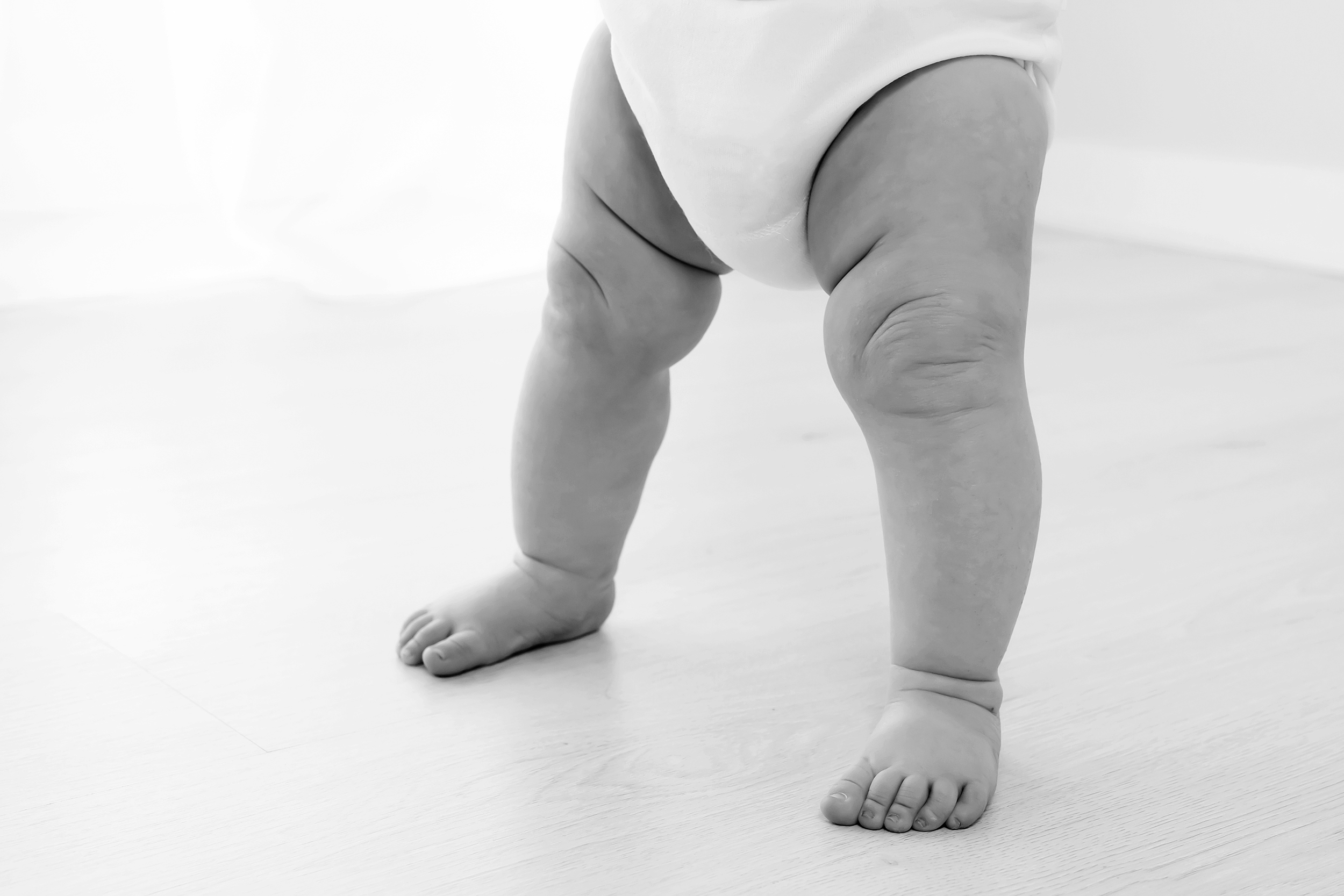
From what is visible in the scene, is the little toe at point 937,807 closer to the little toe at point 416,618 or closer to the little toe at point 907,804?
the little toe at point 907,804

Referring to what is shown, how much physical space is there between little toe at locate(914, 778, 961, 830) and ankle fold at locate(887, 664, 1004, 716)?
5 cm

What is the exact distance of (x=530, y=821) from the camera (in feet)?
2.04

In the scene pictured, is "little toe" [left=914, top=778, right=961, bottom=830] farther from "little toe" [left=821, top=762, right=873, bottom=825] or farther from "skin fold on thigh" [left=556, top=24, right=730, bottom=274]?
"skin fold on thigh" [left=556, top=24, right=730, bottom=274]

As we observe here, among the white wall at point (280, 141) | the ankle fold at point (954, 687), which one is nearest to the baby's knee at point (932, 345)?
the ankle fold at point (954, 687)

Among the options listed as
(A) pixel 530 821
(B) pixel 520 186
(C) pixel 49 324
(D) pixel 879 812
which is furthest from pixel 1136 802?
(B) pixel 520 186

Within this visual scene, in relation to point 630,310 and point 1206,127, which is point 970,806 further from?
point 1206,127

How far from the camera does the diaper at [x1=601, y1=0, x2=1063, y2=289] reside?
625 millimetres

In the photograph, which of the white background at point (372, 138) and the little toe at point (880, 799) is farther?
the white background at point (372, 138)

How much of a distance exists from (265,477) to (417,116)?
951mm

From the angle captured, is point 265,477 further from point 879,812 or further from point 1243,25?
point 1243,25

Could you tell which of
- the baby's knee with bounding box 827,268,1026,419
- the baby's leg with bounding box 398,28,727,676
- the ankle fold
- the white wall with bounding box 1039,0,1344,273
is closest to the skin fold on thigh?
the baby's leg with bounding box 398,28,727,676

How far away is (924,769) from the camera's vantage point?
24.8 inches

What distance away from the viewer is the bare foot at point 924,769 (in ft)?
2.02

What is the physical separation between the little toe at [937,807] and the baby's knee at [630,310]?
0.26 m
